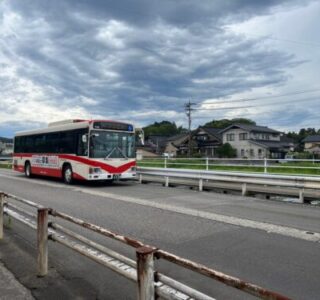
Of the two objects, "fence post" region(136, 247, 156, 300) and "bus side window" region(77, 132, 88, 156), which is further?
"bus side window" region(77, 132, 88, 156)

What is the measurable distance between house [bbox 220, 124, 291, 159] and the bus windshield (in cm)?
5113

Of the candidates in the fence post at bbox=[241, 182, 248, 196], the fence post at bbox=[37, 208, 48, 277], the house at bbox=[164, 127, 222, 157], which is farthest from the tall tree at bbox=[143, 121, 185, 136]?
the fence post at bbox=[37, 208, 48, 277]

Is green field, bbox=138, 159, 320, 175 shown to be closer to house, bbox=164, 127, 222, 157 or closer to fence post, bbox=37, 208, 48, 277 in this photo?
fence post, bbox=37, 208, 48, 277

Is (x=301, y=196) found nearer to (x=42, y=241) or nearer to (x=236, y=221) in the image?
(x=236, y=221)

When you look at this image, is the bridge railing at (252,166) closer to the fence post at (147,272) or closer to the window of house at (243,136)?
the fence post at (147,272)

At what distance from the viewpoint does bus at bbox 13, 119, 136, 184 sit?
1708 centimetres

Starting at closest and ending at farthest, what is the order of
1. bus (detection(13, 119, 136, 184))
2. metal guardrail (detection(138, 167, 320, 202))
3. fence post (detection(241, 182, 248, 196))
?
1. metal guardrail (detection(138, 167, 320, 202))
2. fence post (detection(241, 182, 248, 196))
3. bus (detection(13, 119, 136, 184))

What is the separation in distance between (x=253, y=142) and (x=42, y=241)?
2561 inches

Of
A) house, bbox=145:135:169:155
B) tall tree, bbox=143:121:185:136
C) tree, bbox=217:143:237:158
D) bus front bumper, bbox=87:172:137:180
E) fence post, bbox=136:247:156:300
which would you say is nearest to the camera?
fence post, bbox=136:247:156:300

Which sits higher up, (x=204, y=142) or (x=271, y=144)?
(x=204, y=142)

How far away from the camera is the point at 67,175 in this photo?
1873cm

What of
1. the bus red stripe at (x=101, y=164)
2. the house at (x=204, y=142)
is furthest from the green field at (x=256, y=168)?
the house at (x=204, y=142)

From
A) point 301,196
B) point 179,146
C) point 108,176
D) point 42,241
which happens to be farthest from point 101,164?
point 179,146

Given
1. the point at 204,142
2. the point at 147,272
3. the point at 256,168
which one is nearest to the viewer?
the point at 147,272
